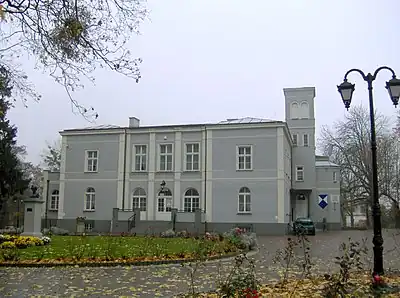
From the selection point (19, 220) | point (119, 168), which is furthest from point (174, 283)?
point (19, 220)

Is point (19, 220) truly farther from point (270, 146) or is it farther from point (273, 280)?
point (273, 280)

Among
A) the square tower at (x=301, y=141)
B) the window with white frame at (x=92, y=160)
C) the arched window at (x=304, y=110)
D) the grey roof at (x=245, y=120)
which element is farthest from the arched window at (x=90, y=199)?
the arched window at (x=304, y=110)

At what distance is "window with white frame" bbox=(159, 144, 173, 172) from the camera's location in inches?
1565

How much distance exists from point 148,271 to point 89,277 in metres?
1.91

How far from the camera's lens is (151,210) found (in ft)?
128

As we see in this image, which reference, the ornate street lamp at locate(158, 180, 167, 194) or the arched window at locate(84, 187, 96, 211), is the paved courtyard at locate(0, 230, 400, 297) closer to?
the ornate street lamp at locate(158, 180, 167, 194)

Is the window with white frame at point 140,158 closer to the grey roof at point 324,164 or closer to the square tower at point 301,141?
the square tower at point 301,141

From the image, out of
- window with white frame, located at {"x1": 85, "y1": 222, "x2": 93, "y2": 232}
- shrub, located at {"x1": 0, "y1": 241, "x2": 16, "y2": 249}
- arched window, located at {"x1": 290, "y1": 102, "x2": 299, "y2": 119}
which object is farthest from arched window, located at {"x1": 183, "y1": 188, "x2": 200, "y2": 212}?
shrub, located at {"x1": 0, "y1": 241, "x2": 16, "y2": 249}

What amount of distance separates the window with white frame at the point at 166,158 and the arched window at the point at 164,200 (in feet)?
6.26

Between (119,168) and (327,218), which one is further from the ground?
(119,168)

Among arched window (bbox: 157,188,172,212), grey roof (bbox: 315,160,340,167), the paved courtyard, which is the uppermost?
grey roof (bbox: 315,160,340,167)

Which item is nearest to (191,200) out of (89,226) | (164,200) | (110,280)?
(164,200)

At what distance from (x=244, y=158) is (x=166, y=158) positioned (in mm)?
6994

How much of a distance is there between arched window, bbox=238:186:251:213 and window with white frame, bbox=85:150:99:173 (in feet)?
44.7
